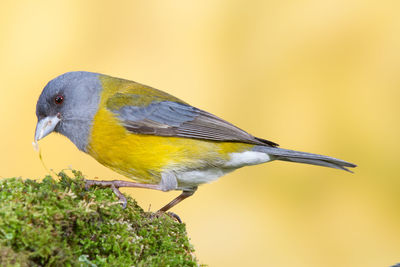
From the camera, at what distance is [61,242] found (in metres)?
2.86

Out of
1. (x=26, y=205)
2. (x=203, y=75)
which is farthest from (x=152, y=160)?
(x=203, y=75)

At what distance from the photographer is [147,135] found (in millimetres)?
4832

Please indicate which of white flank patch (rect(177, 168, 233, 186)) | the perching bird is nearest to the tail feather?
the perching bird

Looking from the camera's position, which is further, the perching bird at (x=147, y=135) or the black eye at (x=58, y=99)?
the black eye at (x=58, y=99)

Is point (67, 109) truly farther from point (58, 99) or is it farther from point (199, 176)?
point (199, 176)

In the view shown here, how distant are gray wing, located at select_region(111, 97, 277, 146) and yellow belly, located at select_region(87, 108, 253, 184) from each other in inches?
2.9

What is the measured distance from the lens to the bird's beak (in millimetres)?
4876

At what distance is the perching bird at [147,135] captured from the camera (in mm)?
4680

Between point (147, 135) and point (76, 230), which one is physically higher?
point (147, 135)

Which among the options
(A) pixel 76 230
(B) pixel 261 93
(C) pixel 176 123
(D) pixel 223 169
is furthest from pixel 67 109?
(B) pixel 261 93

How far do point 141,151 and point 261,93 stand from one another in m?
4.23

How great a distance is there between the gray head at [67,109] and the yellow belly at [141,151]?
0.40ft

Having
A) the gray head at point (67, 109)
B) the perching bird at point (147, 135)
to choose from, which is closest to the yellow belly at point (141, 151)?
the perching bird at point (147, 135)

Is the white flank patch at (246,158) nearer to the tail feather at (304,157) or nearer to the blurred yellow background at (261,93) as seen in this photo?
the tail feather at (304,157)
